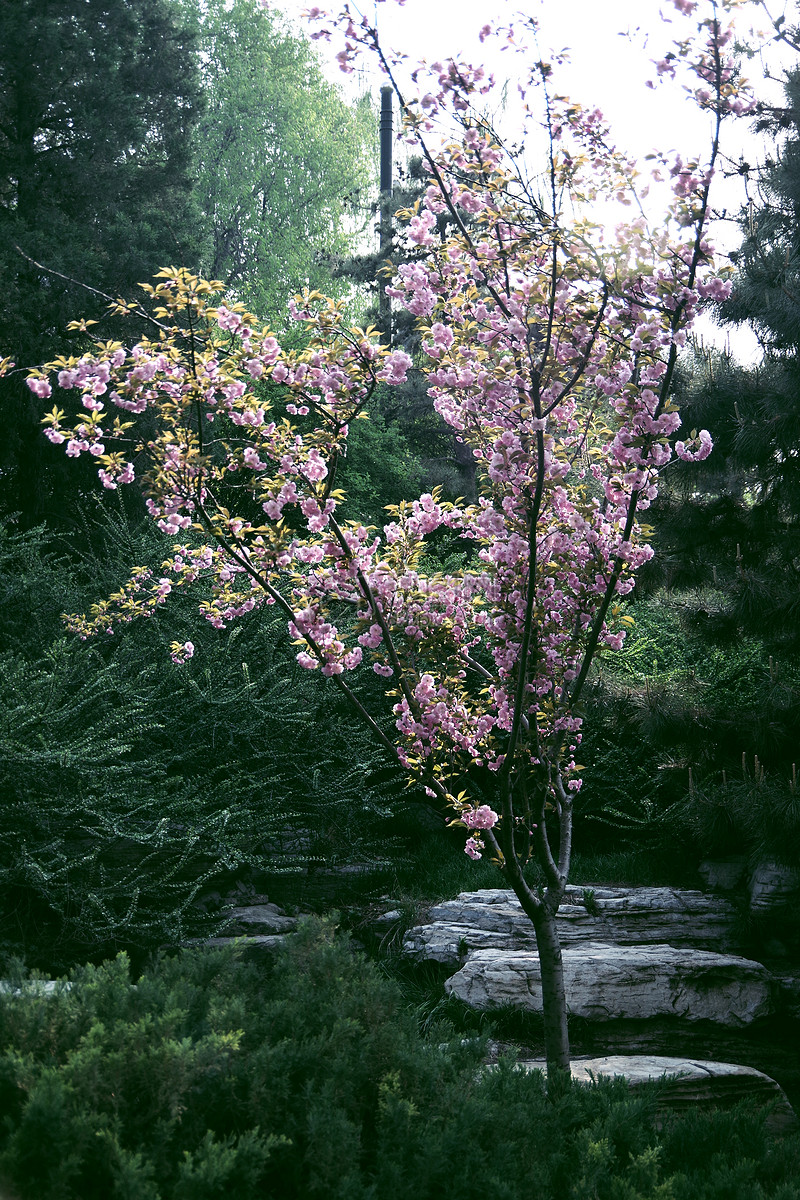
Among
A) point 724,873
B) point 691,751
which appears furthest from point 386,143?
point 724,873

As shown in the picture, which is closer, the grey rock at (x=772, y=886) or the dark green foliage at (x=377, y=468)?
the grey rock at (x=772, y=886)

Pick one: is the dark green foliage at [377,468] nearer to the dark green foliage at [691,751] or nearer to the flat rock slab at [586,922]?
the dark green foliage at [691,751]

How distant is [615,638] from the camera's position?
3146 mm

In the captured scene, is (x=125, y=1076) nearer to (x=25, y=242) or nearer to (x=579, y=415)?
(x=579, y=415)

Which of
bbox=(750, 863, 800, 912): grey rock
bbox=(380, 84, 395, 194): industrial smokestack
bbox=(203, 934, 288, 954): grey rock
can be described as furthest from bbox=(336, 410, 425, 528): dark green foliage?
bbox=(750, 863, 800, 912): grey rock

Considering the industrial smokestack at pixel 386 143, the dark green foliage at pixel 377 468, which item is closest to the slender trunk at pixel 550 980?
the dark green foliage at pixel 377 468

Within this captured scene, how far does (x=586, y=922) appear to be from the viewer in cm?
487

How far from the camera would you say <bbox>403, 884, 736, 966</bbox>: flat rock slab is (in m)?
4.70

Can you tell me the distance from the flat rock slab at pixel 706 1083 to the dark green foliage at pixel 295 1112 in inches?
40.7

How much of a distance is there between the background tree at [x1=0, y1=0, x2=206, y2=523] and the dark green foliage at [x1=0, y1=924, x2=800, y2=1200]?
8.15 m

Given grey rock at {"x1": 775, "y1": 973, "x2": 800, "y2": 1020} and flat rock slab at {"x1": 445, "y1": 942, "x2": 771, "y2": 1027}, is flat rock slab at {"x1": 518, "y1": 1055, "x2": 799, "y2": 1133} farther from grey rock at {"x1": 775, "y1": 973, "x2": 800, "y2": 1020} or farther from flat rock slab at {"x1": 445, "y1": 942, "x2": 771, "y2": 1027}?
grey rock at {"x1": 775, "y1": 973, "x2": 800, "y2": 1020}

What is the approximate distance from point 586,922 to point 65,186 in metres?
9.43

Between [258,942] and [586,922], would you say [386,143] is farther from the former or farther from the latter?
[258,942]

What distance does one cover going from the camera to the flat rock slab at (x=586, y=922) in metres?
4.70
